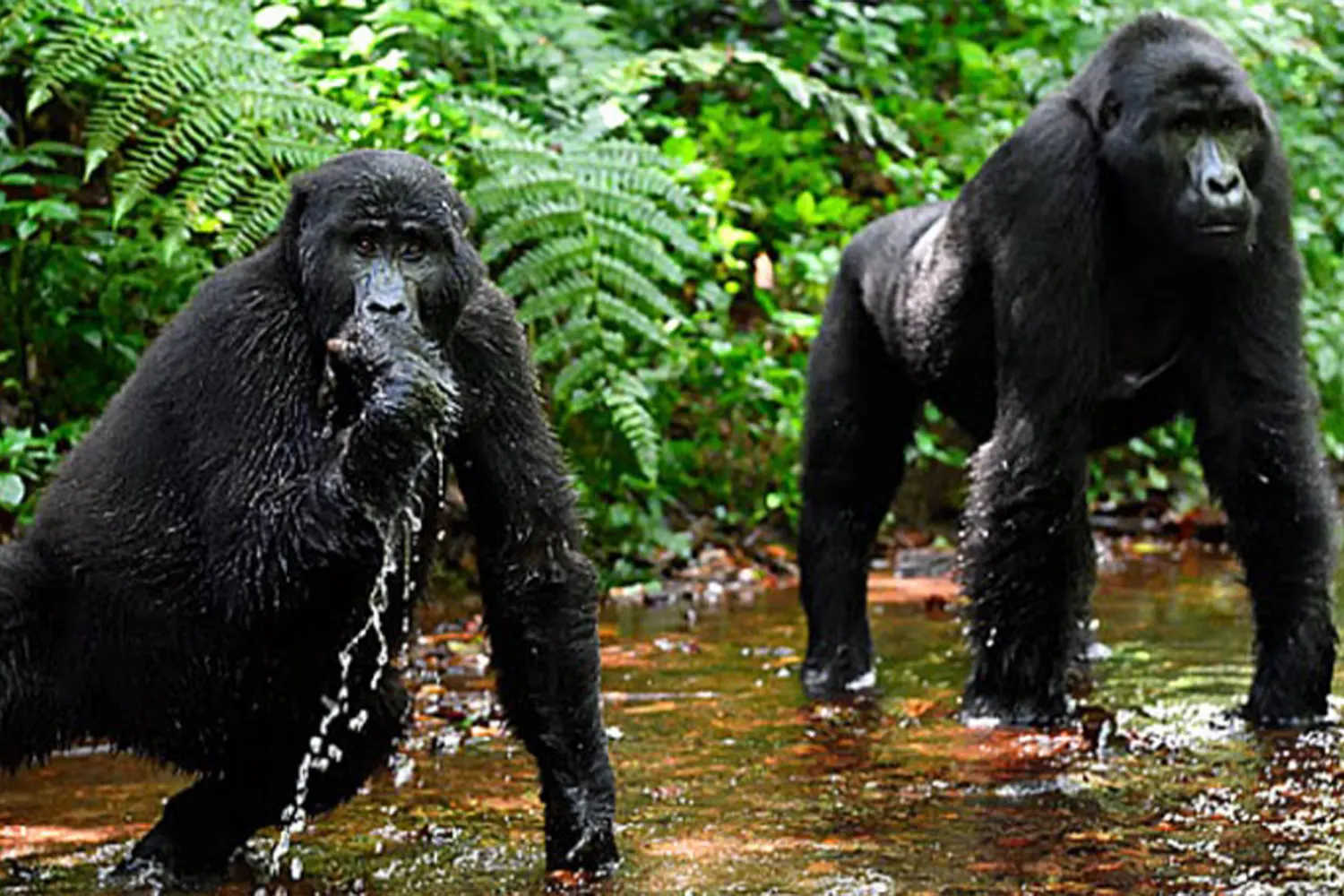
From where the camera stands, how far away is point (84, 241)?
6844 millimetres

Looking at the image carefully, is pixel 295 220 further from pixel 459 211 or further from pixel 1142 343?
pixel 1142 343

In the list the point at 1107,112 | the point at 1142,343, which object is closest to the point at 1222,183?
the point at 1107,112

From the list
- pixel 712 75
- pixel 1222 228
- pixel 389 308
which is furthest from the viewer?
pixel 712 75

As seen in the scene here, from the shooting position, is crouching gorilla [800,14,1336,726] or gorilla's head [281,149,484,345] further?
crouching gorilla [800,14,1336,726]

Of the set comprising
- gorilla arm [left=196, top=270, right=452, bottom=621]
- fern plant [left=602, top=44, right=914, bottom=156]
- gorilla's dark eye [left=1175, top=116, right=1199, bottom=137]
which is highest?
fern plant [left=602, top=44, right=914, bottom=156]

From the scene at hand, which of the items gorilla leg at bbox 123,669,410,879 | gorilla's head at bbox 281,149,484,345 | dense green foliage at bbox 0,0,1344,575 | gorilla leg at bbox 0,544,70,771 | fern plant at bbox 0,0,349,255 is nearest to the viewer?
gorilla's head at bbox 281,149,484,345

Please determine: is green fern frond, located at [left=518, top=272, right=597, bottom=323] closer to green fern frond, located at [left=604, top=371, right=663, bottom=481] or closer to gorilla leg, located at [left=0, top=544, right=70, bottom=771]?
green fern frond, located at [left=604, top=371, right=663, bottom=481]

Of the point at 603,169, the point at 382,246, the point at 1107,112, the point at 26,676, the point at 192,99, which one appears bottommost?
the point at 26,676

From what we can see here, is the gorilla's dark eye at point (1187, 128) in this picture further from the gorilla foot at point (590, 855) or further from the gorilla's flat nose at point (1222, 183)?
the gorilla foot at point (590, 855)

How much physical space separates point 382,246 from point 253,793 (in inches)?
44.9

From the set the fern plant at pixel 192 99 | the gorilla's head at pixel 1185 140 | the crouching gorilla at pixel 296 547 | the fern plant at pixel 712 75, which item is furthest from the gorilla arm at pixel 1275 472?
the fern plant at pixel 712 75

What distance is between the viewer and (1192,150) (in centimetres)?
524

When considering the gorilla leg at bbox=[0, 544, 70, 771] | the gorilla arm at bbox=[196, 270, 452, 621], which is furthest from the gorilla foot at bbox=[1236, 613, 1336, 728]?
the gorilla leg at bbox=[0, 544, 70, 771]

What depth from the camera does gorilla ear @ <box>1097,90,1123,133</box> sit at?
5.39 meters
